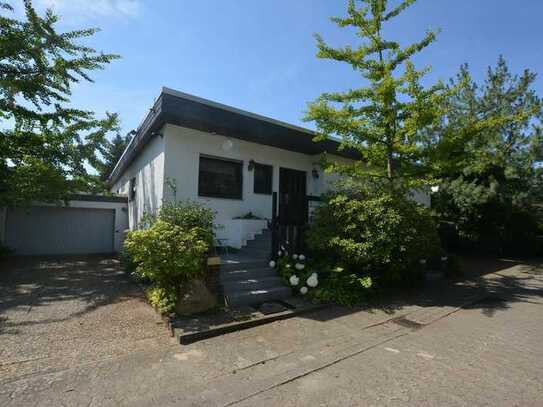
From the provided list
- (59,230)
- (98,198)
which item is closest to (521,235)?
(98,198)

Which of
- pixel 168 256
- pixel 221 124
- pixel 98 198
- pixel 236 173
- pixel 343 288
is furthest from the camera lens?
pixel 98 198

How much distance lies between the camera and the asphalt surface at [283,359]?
254 cm

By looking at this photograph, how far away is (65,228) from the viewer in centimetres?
1116

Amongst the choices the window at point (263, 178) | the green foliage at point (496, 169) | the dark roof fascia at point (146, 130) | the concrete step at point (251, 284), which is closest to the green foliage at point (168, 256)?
the concrete step at point (251, 284)

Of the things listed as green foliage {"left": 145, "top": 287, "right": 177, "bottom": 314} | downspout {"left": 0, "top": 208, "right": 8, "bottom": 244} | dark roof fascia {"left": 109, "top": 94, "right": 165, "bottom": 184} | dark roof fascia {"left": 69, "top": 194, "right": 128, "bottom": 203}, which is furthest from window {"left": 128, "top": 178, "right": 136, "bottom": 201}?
green foliage {"left": 145, "top": 287, "right": 177, "bottom": 314}

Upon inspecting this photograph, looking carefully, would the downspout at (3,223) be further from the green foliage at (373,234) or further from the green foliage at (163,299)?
the green foliage at (373,234)

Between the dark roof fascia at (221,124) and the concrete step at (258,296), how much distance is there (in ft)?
13.6

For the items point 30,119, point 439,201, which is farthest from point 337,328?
point 439,201

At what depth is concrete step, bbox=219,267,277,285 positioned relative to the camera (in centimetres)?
531

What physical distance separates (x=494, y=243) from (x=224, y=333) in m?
16.2

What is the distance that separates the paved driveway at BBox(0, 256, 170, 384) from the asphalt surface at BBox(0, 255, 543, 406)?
2cm

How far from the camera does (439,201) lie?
1402 centimetres

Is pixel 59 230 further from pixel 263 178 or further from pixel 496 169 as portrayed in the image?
pixel 496 169

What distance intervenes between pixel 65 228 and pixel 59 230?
20 centimetres
